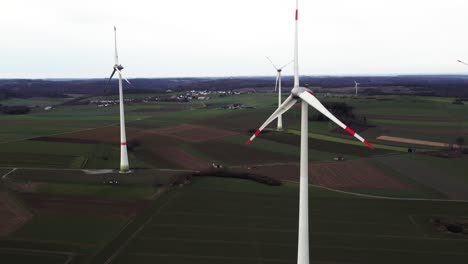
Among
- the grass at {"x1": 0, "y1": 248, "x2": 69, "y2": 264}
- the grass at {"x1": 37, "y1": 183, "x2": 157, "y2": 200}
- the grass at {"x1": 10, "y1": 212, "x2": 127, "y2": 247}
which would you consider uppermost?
the grass at {"x1": 37, "y1": 183, "x2": 157, "y2": 200}

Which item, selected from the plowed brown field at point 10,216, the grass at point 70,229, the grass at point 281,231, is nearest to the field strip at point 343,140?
the grass at point 281,231

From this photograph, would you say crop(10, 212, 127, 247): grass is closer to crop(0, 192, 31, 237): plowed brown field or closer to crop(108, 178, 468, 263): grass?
crop(0, 192, 31, 237): plowed brown field

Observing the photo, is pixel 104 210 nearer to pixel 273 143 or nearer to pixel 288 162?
pixel 288 162

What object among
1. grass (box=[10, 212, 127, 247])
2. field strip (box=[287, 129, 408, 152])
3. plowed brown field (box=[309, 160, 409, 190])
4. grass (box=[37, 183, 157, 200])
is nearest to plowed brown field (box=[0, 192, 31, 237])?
grass (box=[10, 212, 127, 247])

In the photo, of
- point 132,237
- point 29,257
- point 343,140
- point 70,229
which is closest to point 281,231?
Result: point 132,237

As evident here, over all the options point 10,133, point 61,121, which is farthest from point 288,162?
point 61,121

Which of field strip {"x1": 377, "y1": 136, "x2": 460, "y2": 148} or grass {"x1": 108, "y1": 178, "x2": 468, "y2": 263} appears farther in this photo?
field strip {"x1": 377, "y1": 136, "x2": 460, "y2": 148}

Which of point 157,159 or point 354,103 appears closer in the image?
point 157,159

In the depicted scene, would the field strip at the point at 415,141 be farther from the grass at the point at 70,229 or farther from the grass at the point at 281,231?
the grass at the point at 70,229
